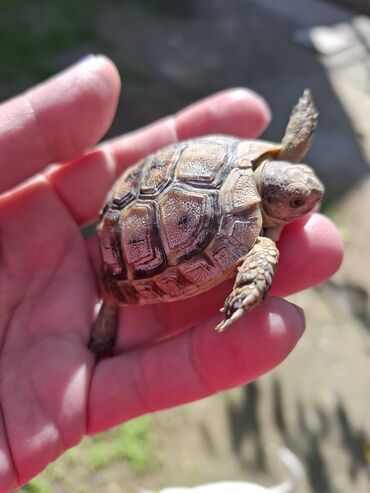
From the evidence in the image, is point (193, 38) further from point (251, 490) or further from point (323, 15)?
point (251, 490)

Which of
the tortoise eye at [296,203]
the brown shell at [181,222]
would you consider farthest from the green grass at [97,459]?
the tortoise eye at [296,203]

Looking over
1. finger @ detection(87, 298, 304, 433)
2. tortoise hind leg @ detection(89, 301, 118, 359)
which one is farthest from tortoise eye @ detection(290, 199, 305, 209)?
tortoise hind leg @ detection(89, 301, 118, 359)

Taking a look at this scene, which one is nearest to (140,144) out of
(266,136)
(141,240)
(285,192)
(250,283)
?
(141,240)

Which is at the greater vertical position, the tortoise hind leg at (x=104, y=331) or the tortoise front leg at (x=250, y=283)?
the tortoise front leg at (x=250, y=283)

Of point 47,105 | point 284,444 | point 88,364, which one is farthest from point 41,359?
point 284,444

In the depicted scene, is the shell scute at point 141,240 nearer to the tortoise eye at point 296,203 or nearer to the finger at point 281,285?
the finger at point 281,285

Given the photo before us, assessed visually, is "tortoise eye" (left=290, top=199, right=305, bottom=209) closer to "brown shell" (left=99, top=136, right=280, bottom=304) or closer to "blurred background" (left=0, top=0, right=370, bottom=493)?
"brown shell" (left=99, top=136, right=280, bottom=304)
